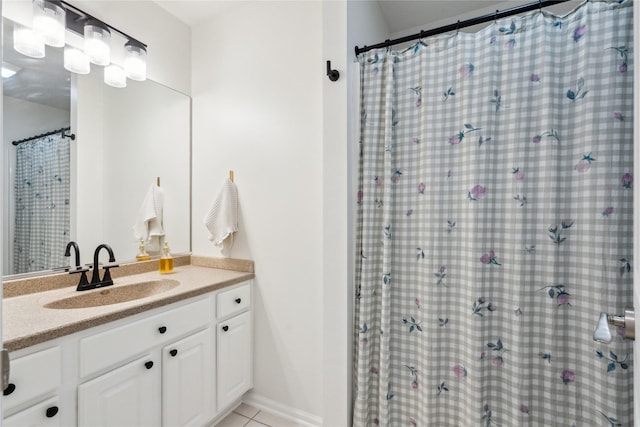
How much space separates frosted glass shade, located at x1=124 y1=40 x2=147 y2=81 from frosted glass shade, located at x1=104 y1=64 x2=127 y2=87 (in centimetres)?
3

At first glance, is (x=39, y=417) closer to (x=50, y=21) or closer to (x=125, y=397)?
(x=125, y=397)

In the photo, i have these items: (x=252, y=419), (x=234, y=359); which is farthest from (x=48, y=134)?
(x=252, y=419)

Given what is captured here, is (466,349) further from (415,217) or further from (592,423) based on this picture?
(415,217)

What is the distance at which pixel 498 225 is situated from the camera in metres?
1.46

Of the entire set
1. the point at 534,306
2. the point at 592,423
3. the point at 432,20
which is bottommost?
the point at 592,423

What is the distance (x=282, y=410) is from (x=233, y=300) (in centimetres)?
74

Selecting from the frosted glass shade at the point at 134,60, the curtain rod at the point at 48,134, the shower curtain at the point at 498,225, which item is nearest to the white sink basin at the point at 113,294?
the curtain rod at the point at 48,134

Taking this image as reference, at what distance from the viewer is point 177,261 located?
89.7 inches

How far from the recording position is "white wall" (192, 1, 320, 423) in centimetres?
195

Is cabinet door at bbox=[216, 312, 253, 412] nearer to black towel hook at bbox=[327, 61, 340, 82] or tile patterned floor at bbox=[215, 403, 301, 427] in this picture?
tile patterned floor at bbox=[215, 403, 301, 427]

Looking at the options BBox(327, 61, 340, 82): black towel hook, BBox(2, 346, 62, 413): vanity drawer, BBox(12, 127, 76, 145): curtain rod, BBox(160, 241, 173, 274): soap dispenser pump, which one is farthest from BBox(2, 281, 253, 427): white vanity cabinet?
BBox(327, 61, 340, 82): black towel hook

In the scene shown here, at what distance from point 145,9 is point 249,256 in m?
1.70

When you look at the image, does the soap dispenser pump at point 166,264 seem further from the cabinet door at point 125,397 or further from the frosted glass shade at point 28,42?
the frosted glass shade at point 28,42

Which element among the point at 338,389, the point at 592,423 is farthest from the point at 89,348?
the point at 592,423
